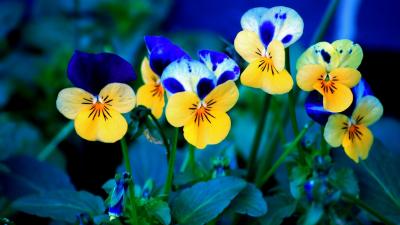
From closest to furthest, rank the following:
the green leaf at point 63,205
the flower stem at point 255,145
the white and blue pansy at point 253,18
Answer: the white and blue pansy at point 253,18 → the green leaf at point 63,205 → the flower stem at point 255,145

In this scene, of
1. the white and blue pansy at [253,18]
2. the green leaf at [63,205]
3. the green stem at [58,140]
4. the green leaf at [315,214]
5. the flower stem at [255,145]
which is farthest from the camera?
the green stem at [58,140]

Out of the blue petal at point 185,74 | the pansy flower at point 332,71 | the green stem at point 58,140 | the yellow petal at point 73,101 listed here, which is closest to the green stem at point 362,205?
the pansy flower at point 332,71

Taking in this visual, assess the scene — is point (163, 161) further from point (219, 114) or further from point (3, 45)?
point (3, 45)

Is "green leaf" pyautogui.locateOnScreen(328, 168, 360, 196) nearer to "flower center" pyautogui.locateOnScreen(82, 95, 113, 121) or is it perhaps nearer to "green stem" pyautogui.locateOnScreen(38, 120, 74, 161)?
"flower center" pyautogui.locateOnScreen(82, 95, 113, 121)

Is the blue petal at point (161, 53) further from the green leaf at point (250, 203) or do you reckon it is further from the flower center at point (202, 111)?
the green leaf at point (250, 203)

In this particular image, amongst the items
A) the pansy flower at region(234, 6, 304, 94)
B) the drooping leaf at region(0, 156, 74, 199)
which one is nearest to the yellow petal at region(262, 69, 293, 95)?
the pansy flower at region(234, 6, 304, 94)

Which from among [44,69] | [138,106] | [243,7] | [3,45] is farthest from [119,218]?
[243,7]
